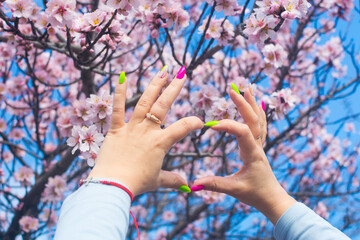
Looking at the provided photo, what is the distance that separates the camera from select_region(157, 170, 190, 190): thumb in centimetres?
119

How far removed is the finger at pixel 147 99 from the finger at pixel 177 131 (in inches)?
4.8

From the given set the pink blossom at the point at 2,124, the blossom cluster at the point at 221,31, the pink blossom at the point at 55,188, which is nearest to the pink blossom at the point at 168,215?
the pink blossom at the point at 55,188

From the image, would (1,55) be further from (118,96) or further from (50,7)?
(118,96)

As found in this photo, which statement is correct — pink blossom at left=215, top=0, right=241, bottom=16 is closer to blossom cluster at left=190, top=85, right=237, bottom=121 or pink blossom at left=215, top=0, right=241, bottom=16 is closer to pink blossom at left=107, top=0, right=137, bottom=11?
blossom cluster at left=190, top=85, right=237, bottom=121

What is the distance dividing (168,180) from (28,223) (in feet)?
10.3

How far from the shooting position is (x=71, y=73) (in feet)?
15.9

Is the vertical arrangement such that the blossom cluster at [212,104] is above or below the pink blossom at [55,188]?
above

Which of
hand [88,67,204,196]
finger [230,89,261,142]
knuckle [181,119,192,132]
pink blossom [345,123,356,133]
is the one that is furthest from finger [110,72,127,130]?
pink blossom [345,123,356,133]

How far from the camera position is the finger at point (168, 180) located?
46.7 inches

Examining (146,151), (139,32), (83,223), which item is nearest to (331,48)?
(139,32)

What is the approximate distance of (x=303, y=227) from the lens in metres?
1.09

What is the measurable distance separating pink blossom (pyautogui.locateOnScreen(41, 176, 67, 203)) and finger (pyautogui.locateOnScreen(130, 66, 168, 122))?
2.41 meters

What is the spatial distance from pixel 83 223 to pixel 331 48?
5.32 meters

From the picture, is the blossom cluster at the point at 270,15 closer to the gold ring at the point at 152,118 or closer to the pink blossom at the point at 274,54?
the pink blossom at the point at 274,54
